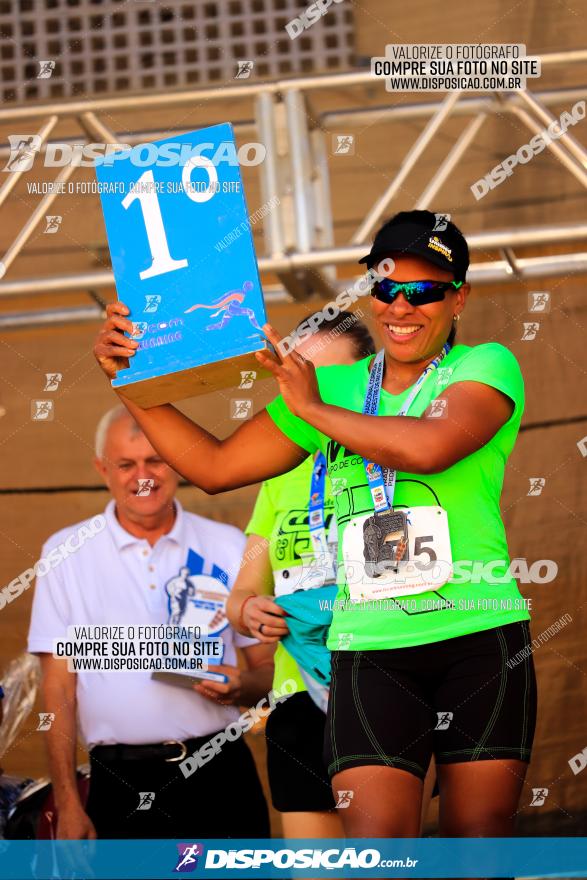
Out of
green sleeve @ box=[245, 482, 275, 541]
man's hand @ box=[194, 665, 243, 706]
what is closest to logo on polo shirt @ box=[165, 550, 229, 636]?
man's hand @ box=[194, 665, 243, 706]

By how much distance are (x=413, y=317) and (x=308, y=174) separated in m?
1.86

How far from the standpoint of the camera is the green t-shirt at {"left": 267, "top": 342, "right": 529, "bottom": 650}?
7.76 ft

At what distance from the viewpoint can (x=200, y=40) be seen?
17.0 ft

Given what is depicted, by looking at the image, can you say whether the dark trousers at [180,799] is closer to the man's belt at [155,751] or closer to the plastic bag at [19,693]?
the man's belt at [155,751]

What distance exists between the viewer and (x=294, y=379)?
8.05 feet

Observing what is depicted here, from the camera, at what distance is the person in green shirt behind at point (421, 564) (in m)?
2.32

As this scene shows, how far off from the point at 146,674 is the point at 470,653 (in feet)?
6.22

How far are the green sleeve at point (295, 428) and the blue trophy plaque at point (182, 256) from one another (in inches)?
4.5

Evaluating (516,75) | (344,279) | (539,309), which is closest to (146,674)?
(344,279)

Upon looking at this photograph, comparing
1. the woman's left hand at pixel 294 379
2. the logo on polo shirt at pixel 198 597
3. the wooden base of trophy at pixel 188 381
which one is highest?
the wooden base of trophy at pixel 188 381

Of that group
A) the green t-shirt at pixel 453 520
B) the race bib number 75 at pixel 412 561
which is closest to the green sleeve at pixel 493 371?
the green t-shirt at pixel 453 520

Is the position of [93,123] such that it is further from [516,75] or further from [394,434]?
[394,434]

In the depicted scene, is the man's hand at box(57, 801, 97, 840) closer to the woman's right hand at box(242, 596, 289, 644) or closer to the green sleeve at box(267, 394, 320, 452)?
the woman's right hand at box(242, 596, 289, 644)

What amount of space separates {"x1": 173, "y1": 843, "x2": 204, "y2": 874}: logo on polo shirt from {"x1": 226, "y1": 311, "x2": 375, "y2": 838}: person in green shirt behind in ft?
0.79
